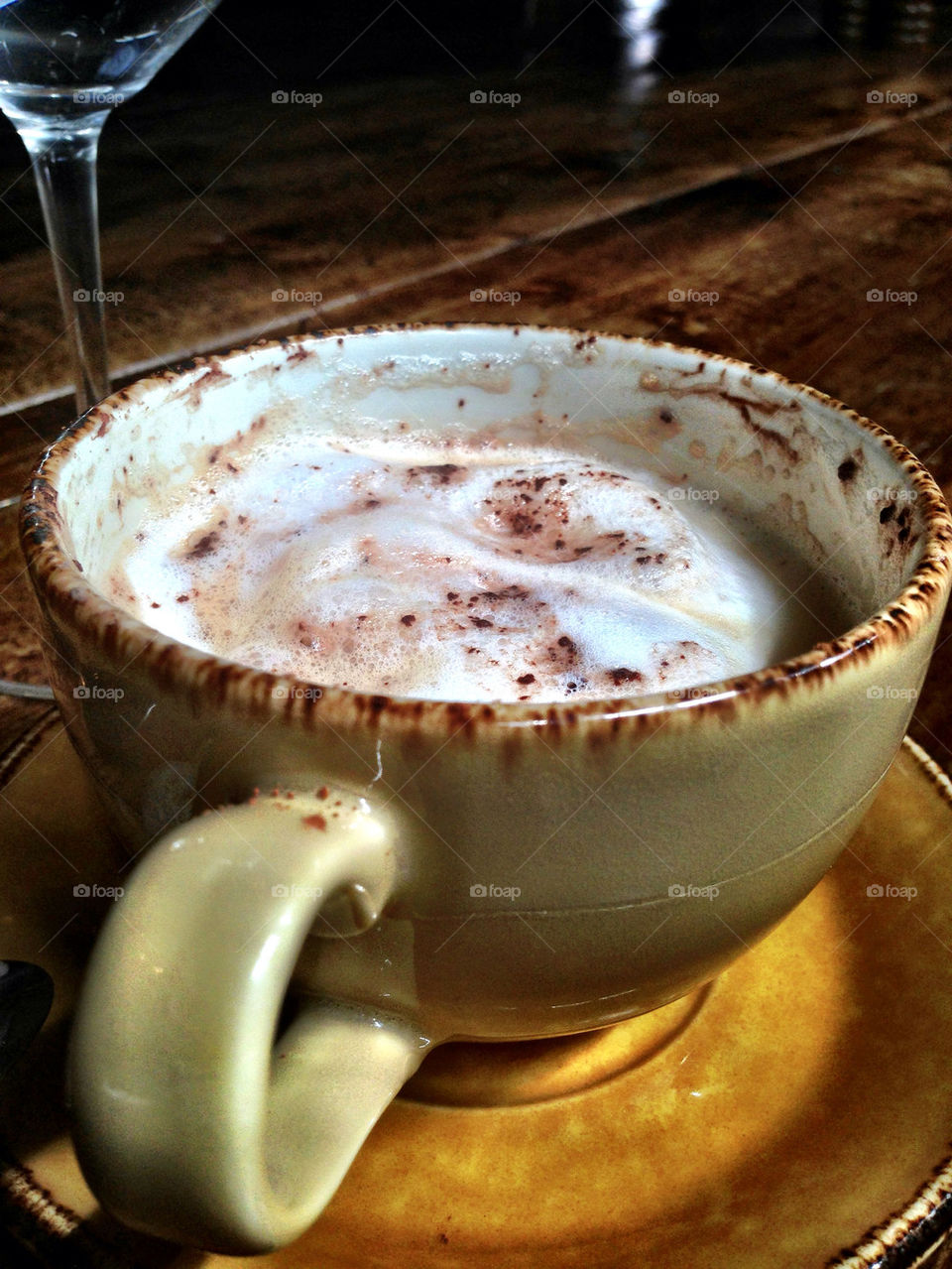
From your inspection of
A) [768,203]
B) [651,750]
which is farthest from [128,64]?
[768,203]

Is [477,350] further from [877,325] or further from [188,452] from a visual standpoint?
[877,325]

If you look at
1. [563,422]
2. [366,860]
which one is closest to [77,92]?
[563,422]

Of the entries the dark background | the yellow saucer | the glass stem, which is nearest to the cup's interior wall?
the yellow saucer

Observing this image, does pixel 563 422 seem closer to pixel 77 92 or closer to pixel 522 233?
pixel 77 92

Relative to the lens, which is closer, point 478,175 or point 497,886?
point 497,886

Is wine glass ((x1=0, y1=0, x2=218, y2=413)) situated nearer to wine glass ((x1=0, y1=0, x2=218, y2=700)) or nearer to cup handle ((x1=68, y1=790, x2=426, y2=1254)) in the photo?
wine glass ((x1=0, y1=0, x2=218, y2=700))

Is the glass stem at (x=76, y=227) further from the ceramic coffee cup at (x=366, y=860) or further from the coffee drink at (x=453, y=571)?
the ceramic coffee cup at (x=366, y=860)
